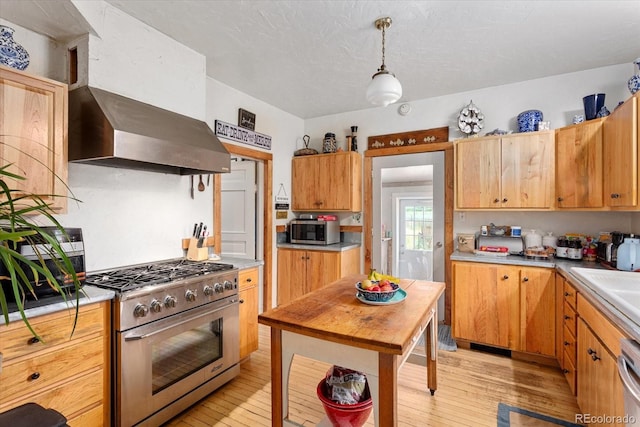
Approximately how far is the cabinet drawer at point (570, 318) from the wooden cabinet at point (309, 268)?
205 centimetres

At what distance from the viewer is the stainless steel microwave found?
3.93 metres

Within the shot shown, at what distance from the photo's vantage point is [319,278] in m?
3.79

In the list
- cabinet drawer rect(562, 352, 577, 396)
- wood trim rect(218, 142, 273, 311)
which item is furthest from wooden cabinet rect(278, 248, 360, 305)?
cabinet drawer rect(562, 352, 577, 396)

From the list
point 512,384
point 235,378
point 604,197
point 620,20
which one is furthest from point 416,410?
point 620,20

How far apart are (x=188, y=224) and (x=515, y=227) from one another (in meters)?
3.11

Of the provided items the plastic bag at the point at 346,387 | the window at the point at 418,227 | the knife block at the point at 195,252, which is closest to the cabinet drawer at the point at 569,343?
the window at the point at 418,227

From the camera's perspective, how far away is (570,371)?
2.28m

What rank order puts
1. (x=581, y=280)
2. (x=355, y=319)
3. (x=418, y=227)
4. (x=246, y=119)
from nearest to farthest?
(x=355, y=319), (x=581, y=280), (x=246, y=119), (x=418, y=227)

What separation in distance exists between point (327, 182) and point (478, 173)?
1.71 metres

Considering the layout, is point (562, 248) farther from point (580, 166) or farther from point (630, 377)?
point (630, 377)

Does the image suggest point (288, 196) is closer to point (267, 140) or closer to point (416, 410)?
point (267, 140)

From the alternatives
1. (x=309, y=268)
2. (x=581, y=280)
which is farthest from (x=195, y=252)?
(x=581, y=280)

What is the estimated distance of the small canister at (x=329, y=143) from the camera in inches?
162

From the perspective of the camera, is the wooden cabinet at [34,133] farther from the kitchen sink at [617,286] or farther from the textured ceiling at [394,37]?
the kitchen sink at [617,286]
